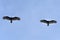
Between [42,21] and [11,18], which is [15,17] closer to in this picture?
[11,18]

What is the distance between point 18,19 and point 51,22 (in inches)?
525

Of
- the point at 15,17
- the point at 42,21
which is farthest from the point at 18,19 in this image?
the point at 42,21

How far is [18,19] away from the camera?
10769 cm

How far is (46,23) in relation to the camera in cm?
10881

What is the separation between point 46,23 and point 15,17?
12685 millimetres

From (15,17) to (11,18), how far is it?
273cm

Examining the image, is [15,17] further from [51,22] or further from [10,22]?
[51,22]

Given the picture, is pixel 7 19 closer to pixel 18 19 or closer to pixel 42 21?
pixel 18 19

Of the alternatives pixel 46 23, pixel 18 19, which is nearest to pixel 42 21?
pixel 46 23

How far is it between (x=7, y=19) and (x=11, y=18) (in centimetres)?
172

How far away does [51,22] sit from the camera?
109 m

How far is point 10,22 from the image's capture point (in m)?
107

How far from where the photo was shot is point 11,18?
11056cm

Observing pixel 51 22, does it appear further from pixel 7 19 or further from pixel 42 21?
pixel 7 19
